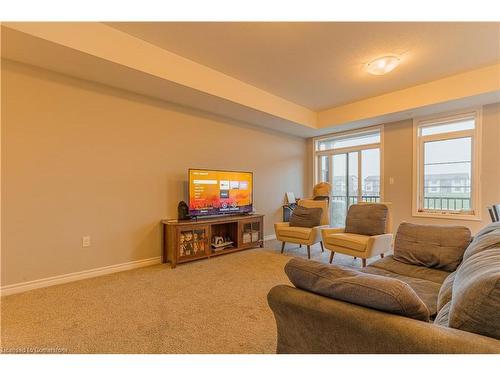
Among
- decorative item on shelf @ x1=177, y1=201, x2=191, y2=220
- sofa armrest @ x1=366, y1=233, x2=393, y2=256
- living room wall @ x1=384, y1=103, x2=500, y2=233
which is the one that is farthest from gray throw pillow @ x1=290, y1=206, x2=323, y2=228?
living room wall @ x1=384, y1=103, x2=500, y2=233

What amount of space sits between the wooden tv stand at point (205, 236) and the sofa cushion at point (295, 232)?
55cm

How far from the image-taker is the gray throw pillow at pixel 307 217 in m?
3.66

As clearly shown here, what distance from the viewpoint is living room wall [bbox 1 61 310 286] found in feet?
7.74

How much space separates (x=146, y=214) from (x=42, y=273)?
47.1 inches

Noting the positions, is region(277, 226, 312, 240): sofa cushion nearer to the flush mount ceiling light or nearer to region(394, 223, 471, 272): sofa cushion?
region(394, 223, 471, 272): sofa cushion

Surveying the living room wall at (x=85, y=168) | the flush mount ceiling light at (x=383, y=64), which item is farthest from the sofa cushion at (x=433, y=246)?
the living room wall at (x=85, y=168)

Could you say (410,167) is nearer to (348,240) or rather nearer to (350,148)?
(350,148)

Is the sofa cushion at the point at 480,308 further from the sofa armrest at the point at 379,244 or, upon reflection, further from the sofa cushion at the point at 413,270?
the sofa armrest at the point at 379,244

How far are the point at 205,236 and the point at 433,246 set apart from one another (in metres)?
2.62

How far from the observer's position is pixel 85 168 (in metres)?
2.74

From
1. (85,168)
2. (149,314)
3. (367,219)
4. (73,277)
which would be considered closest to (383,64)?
(367,219)

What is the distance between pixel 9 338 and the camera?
1604 millimetres
